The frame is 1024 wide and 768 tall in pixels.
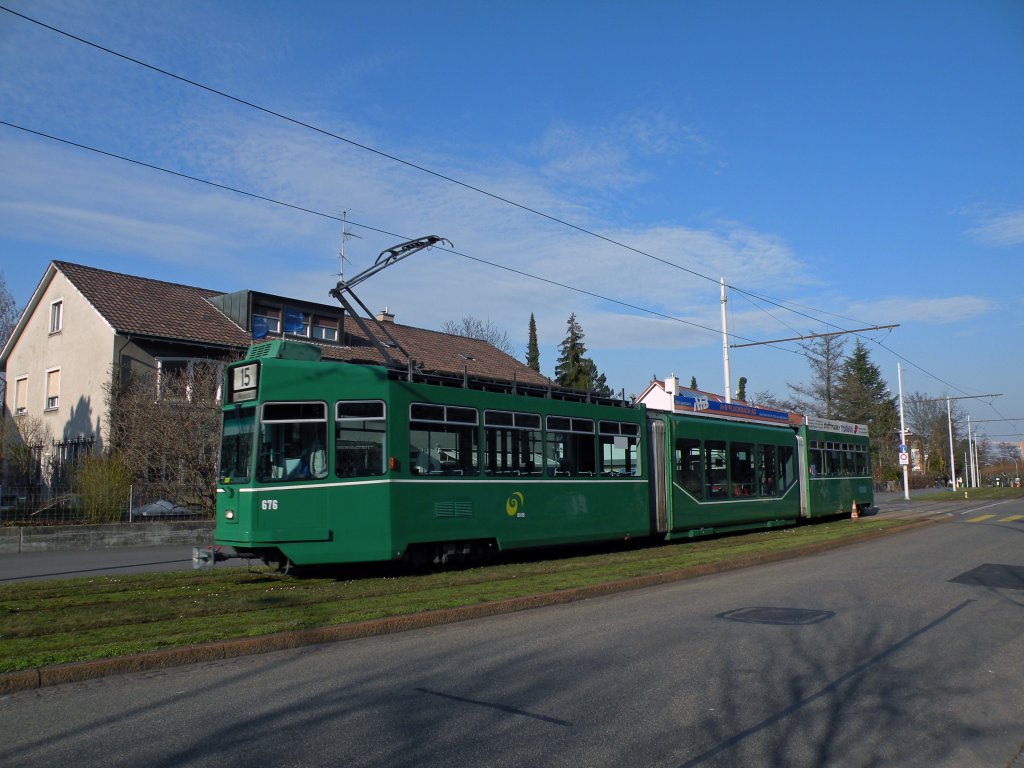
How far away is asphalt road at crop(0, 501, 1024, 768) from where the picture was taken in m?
5.02

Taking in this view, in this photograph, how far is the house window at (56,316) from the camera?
109ft

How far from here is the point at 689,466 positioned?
19.6 metres

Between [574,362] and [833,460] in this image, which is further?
[574,362]

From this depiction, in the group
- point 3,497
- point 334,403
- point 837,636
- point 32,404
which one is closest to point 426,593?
point 334,403

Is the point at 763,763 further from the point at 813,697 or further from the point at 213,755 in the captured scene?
the point at 213,755

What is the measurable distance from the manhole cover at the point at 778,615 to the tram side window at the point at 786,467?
47.3 feet

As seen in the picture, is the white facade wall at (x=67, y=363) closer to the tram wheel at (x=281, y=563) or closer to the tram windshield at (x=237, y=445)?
the tram wheel at (x=281, y=563)

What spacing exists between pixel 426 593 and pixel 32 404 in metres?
29.8

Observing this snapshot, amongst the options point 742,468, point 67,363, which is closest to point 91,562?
point 742,468

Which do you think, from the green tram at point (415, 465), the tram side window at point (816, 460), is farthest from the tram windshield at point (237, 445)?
the tram side window at point (816, 460)

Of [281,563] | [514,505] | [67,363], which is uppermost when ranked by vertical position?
[67,363]

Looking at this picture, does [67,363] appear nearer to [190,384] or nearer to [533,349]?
[190,384]

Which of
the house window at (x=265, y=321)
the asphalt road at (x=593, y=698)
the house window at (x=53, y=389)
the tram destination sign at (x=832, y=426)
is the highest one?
the house window at (x=265, y=321)

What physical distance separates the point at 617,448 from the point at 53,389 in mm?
25240
